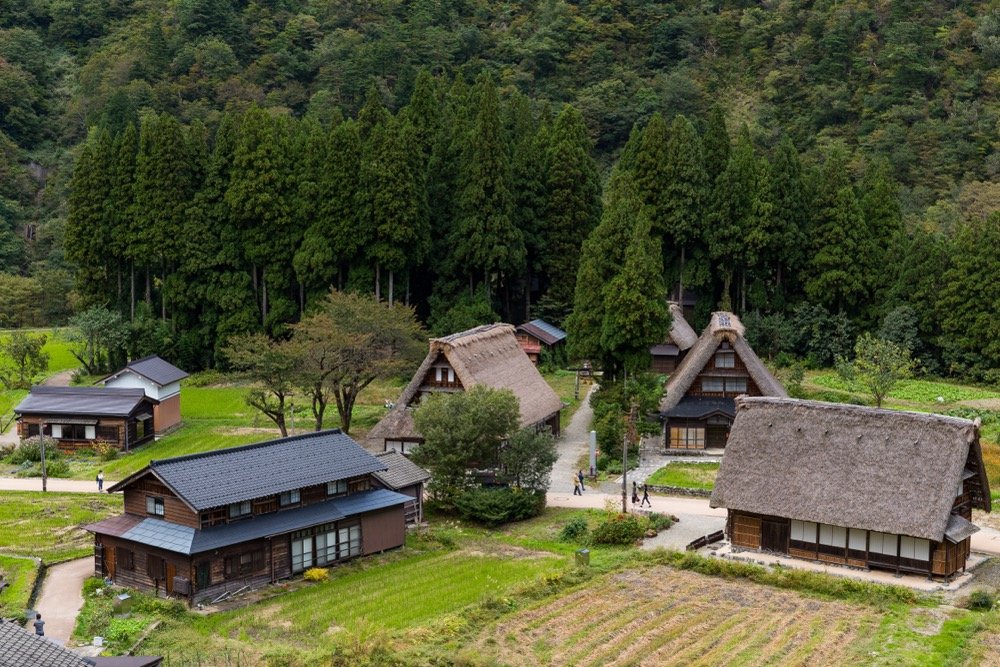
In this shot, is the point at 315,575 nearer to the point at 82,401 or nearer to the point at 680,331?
the point at 82,401

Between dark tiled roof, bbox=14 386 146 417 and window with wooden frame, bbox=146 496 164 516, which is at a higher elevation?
dark tiled roof, bbox=14 386 146 417

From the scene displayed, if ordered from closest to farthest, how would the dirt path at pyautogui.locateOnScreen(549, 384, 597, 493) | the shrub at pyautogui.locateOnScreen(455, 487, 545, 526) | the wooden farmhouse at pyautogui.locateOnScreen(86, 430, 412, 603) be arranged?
the wooden farmhouse at pyautogui.locateOnScreen(86, 430, 412, 603) < the shrub at pyautogui.locateOnScreen(455, 487, 545, 526) < the dirt path at pyautogui.locateOnScreen(549, 384, 597, 493)

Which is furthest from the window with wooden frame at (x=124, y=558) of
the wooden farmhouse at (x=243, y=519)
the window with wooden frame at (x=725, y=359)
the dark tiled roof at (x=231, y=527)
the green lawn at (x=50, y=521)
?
the window with wooden frame at (x=725, y=359)

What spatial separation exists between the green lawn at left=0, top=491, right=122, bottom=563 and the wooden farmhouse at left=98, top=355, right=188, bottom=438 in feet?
32.6

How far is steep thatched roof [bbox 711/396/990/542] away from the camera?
3003cm

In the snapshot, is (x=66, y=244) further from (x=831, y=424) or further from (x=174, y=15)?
(x=831, y=424)

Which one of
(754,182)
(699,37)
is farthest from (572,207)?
Result: (699,37)

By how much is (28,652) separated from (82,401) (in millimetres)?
30923

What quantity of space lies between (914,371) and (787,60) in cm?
3501

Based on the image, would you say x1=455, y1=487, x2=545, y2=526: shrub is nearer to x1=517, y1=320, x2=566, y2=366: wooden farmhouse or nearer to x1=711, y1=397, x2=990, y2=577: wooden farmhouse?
x1=711, y1=397, x2=990, y2=577: wooden farmhouse

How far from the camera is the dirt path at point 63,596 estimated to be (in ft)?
88.6

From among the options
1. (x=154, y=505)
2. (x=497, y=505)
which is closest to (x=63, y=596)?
(x=154, y=505)

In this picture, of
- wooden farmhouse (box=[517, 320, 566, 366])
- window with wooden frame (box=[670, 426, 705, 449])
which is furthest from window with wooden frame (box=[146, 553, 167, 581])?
wooden farmhouse (box=[517, 320, 566, 366])

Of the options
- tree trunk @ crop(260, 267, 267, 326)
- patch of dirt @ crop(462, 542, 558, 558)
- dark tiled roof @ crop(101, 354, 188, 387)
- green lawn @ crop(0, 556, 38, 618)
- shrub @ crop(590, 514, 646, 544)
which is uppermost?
tree trunk @ crop(260, 267, 267, 326)
